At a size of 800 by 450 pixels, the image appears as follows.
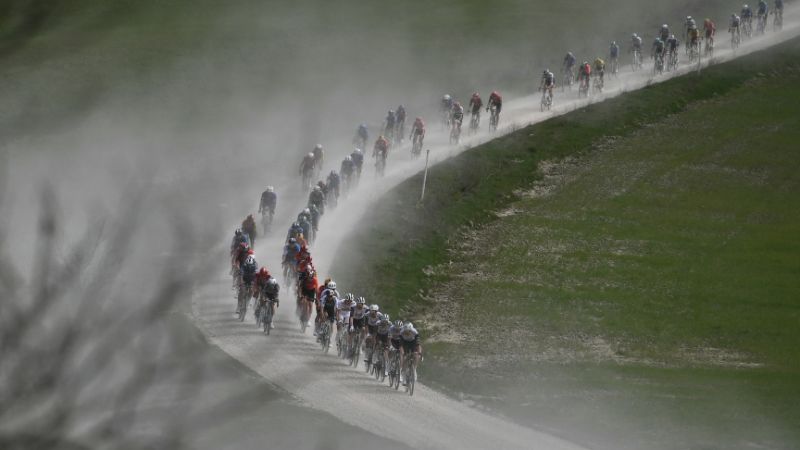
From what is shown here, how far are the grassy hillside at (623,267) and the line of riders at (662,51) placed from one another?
1748mm

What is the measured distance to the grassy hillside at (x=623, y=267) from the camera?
1372 inches

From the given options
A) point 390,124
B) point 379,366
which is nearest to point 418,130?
point 390,124

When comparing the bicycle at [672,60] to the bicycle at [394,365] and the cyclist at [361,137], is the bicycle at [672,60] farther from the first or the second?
the bicycle at [394,365]

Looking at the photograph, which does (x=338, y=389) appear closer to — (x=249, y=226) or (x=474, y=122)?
(x=249, y=226)

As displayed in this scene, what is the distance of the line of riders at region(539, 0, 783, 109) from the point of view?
67562 mm

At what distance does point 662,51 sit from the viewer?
71500 mm

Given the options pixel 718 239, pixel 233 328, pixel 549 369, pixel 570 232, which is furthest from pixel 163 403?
pixel 718 239

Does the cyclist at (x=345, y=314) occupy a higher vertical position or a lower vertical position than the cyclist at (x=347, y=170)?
lower

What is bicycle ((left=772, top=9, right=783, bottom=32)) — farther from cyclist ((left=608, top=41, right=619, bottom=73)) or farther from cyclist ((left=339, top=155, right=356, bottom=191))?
cyclist ((left=339, top=155, right=356, bottom=191))

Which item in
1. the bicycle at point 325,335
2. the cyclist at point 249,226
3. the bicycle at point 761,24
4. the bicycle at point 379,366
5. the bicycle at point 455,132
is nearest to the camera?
the bicycle at point 379,366

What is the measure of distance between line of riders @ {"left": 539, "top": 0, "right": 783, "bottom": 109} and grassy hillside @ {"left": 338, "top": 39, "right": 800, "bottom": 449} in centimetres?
175

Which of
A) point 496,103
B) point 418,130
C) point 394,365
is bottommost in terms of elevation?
point 394,365

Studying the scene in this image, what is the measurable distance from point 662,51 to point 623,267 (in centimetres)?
2679

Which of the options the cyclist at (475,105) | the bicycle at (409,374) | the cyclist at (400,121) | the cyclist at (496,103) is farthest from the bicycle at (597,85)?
the bicycle at (409,374)
